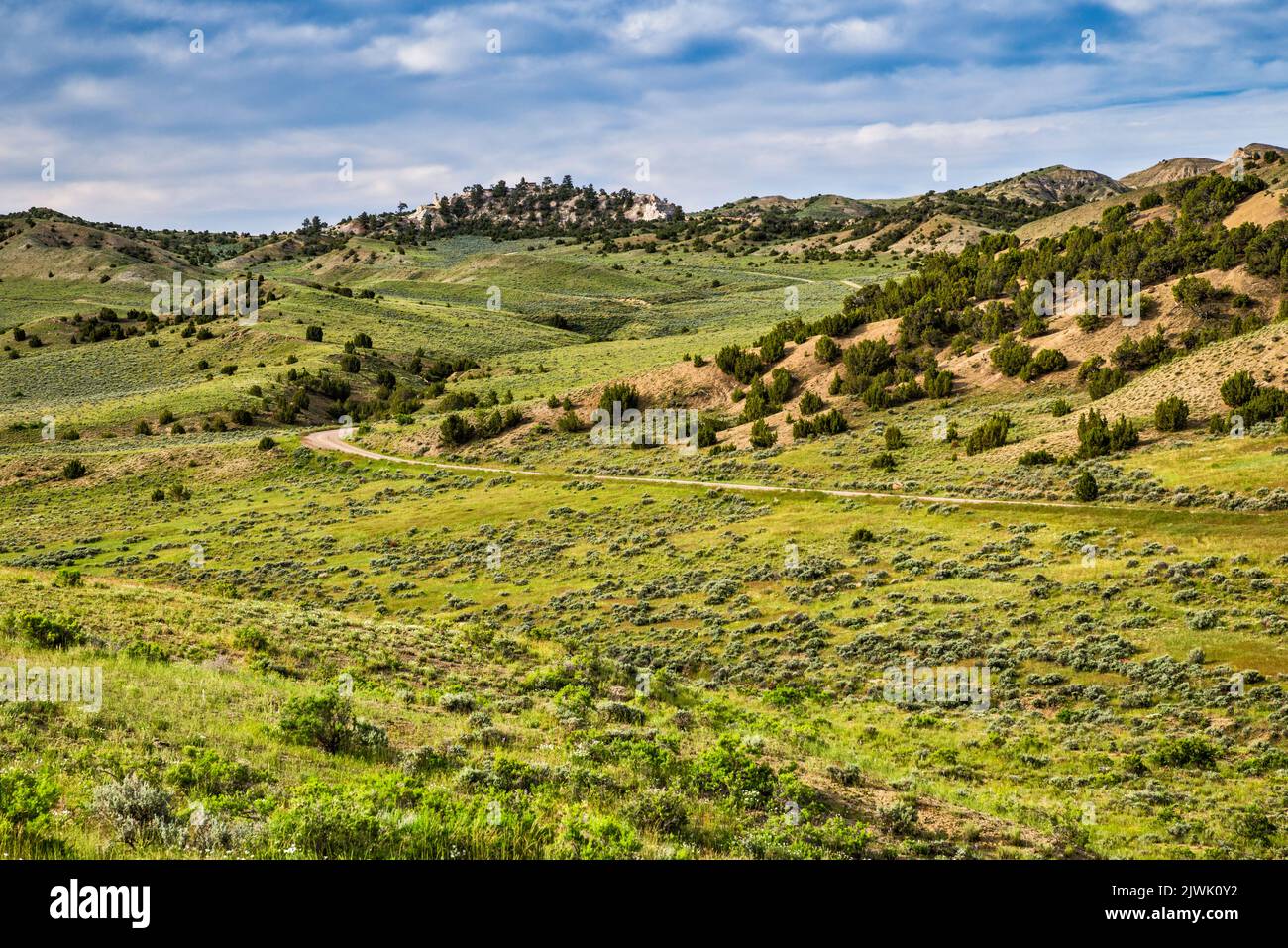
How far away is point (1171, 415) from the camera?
43.8m

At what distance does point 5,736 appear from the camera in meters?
11.9

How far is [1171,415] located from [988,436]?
30.9 ft

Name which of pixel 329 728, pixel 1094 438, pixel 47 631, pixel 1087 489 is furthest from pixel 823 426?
pixel 329 728

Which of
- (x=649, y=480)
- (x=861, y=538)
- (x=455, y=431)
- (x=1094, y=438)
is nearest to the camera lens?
(x=861, y=538)

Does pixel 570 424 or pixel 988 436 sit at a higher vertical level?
pixel 570 424

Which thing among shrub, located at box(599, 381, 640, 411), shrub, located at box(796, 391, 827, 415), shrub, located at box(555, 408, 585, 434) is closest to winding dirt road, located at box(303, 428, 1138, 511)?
shrub, located at box(555, 408, 585, 434)

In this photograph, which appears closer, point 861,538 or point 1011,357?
point 861,538

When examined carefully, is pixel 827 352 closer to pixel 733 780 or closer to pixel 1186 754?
pixel 1186 754

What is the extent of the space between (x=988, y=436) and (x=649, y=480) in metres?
22.4

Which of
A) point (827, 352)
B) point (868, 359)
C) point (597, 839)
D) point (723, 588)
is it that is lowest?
point (723, 588)

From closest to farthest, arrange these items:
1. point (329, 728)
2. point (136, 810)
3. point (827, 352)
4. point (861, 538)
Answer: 1. point (136, 810)
2. point (329, 728)
3. point (861, 538)
4. point (827, 352)

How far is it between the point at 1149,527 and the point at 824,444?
84.9 ft

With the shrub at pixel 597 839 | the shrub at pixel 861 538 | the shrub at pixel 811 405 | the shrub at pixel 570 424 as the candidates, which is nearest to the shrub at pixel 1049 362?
the shrub at pixel 811 405

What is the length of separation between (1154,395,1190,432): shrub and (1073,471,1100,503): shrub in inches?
348
